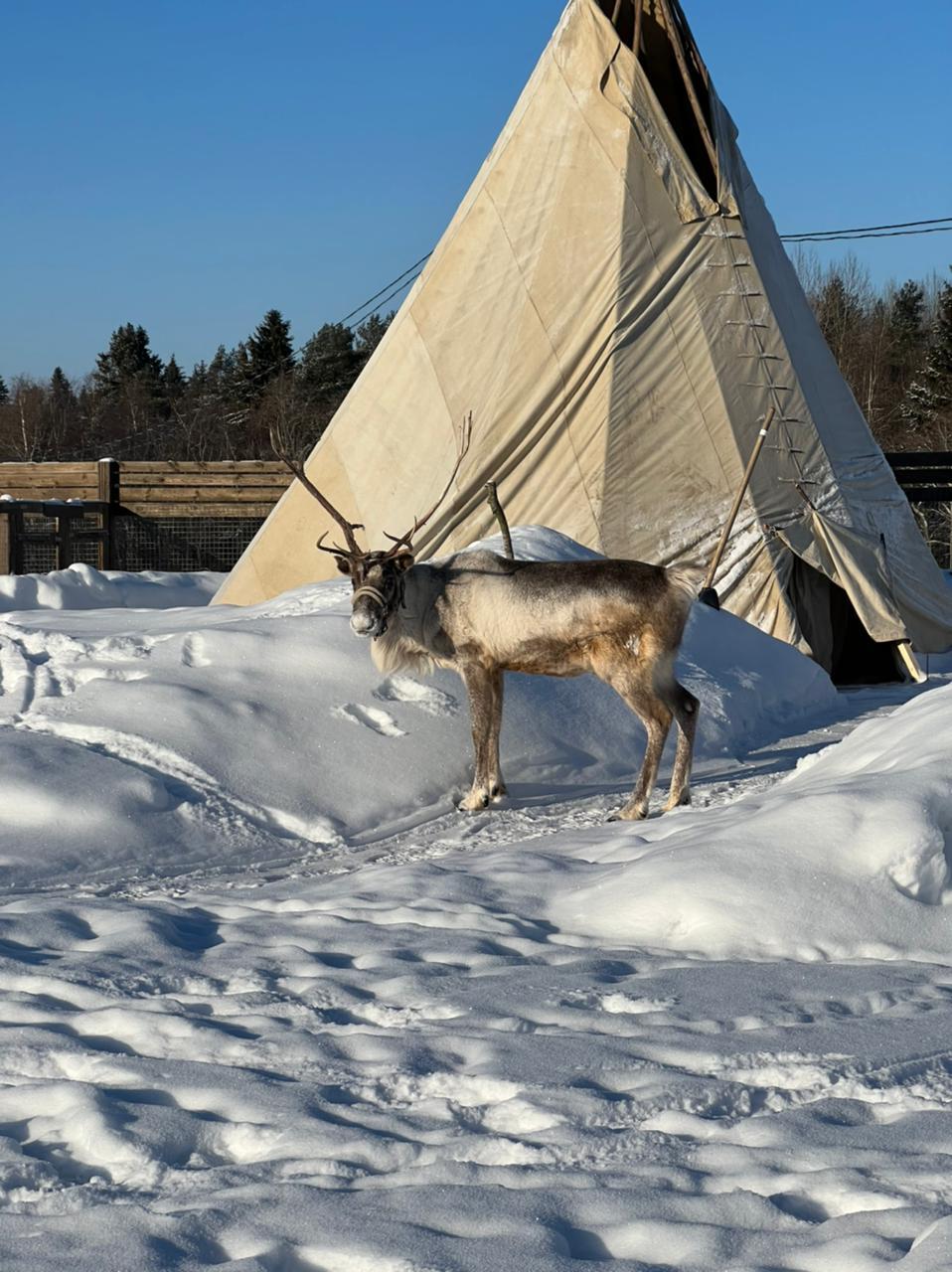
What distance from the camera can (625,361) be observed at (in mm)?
12203

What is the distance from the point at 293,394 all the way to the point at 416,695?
1616 inches

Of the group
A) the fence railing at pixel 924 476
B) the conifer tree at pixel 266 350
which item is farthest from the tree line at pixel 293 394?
the fence railing at pixel 924 476

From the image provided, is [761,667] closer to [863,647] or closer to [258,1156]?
[863,647]

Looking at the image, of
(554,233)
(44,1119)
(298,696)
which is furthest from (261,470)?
(44,1119)

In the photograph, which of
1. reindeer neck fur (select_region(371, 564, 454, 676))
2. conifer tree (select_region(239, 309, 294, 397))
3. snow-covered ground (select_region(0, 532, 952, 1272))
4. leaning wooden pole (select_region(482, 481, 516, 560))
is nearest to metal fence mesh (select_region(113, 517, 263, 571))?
leaning wooden pole (select_region(482, 481, 516, 560))

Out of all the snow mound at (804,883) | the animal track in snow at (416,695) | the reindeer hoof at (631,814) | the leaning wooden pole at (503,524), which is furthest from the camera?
the leaning wooden pole at (503,524)

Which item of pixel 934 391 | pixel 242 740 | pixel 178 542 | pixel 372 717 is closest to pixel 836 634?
pixel 372 717

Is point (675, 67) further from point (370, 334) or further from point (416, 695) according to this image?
point (370, 334)

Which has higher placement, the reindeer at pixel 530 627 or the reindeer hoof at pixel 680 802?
the reindeer at pixel 530 627

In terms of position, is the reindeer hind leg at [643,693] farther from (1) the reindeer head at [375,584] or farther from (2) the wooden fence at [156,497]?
(2) the wooden fence at [156,497]

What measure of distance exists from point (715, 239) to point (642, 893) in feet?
28.6

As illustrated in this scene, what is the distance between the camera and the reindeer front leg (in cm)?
704

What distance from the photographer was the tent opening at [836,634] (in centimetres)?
1245

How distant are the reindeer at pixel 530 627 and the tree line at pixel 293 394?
113 ft
